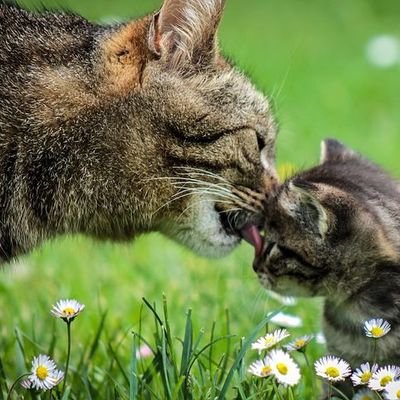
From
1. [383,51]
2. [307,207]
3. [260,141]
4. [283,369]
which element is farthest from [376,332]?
[383,51]

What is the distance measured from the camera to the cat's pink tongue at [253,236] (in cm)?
302

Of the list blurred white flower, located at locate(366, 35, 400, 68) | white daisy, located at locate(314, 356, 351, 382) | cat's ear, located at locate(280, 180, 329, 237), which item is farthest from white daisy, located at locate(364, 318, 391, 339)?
blurred white flower, located at locate(366, 35, 400, 68)

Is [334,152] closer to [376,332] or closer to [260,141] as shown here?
[260,141]

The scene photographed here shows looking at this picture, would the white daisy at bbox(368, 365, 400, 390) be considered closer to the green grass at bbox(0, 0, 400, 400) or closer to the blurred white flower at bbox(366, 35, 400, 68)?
the green grass at bbox(0, 0, 400, 400)

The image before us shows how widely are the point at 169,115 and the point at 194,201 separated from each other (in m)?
0.27

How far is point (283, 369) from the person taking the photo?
94.4 inches

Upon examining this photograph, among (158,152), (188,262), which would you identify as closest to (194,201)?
(158,152)

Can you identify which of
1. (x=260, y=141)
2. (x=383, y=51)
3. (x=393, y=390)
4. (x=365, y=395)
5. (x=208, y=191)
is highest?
(x=383, y=51)

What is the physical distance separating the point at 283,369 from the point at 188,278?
1709 millimetres

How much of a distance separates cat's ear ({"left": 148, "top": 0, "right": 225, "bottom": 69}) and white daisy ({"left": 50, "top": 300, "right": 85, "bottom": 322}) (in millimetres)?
850

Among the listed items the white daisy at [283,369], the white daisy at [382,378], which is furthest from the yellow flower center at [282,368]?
the white daisy at [382,378]

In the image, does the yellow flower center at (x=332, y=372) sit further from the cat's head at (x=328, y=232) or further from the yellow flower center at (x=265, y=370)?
the cat's head at (x=328, y=232)

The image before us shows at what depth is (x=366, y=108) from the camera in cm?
630

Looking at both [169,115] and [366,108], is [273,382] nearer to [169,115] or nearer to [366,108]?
[169,115]
